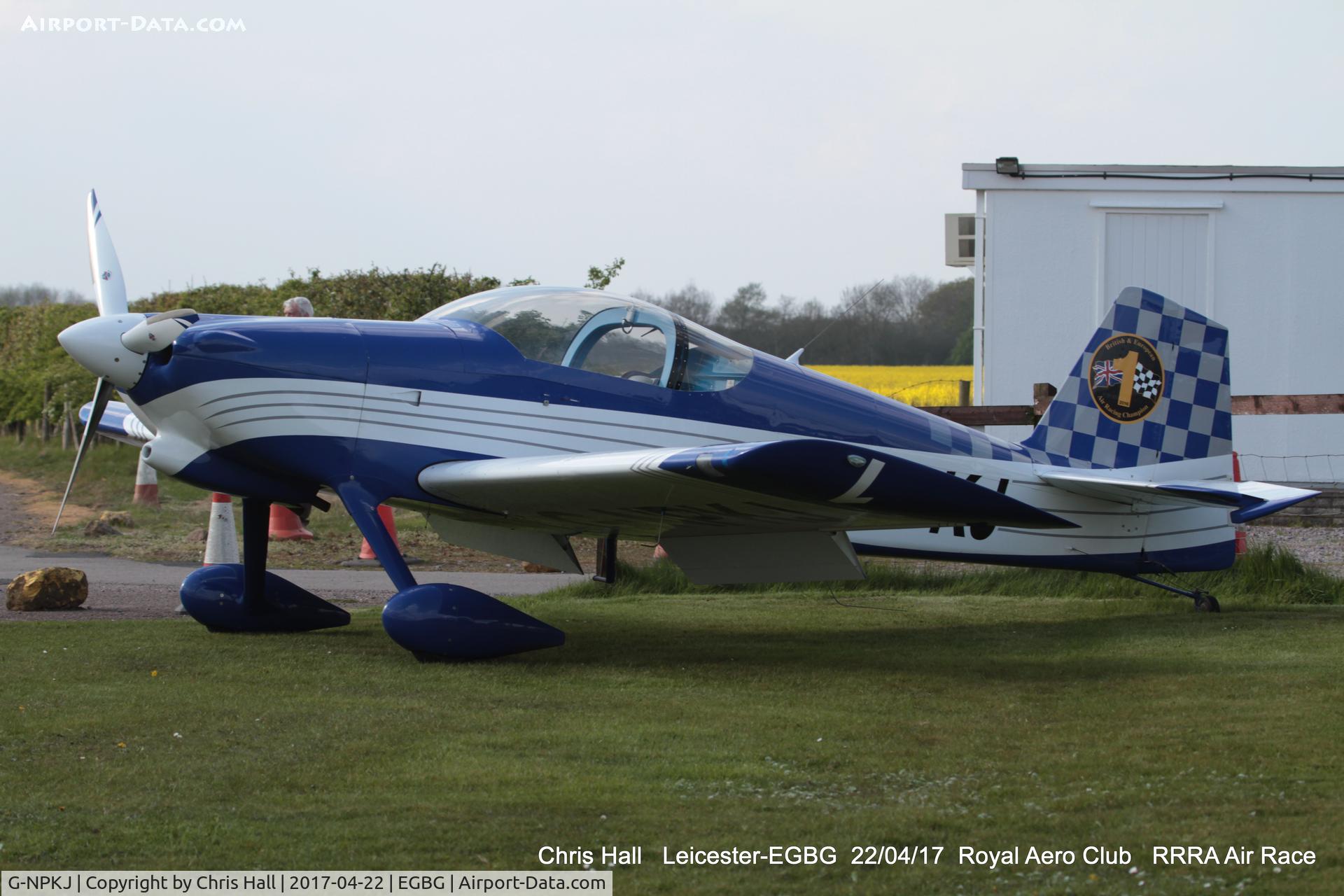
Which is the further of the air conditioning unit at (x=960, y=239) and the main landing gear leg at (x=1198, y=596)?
the air conditioning unit at (x=960, y=239)

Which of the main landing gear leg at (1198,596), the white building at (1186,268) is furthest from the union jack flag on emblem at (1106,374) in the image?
the white building at (1186,268)

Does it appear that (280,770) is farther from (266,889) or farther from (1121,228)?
(1121,228)

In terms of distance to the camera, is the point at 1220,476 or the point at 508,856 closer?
the point at 508,856

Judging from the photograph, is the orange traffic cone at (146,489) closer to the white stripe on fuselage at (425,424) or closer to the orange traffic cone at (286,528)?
the orange traffic cone at (286,528)

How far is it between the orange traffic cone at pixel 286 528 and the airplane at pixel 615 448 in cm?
487

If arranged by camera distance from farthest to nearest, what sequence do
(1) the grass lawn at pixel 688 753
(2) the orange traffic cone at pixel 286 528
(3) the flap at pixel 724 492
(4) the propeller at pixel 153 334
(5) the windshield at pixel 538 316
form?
(2) the orange traffic cone at pixel 286 528 < (5) the windshield at pixel 538 316 < (4) the propeller at pixel 153 334 < (3) the flap at pixel 724 492 < (1) the grass lawn at pixel 688 753

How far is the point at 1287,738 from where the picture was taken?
3.97 m

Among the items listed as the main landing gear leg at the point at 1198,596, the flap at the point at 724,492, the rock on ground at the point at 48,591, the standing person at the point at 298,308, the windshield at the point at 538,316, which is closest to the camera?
the flap at the point at 724,492

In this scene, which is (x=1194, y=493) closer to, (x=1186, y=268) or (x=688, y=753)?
(x=688, y=753)

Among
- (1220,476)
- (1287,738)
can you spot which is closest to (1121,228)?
→ (1220,476)

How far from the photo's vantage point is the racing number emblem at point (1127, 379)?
738 centimetres

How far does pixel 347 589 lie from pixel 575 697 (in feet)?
14.2

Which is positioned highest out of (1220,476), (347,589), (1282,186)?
(1282,186)

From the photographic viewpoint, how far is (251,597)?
6574mm
